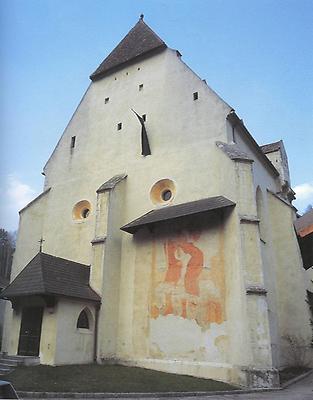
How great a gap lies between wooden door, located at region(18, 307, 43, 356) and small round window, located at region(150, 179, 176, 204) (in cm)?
698

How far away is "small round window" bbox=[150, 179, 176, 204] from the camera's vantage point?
17.7 meters

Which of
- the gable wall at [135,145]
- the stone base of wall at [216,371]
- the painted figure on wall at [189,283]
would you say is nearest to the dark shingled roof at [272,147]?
the gable wall at [135,145]

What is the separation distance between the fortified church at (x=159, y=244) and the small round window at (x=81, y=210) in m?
0.09

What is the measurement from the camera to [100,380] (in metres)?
11.6

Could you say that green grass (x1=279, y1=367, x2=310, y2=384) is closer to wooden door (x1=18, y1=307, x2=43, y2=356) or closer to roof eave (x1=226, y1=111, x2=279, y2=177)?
wooden door (x1=18, y1=307, x2=43, y2=356)

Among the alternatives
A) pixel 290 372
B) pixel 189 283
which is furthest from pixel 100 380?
pixel 290 372

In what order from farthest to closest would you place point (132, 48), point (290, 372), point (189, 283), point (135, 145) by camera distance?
point (132, 48)
point (135, 145)
point (290, 372)
point (189, 283)

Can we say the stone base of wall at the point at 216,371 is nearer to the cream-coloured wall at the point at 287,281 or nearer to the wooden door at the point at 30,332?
the wooden door at the point at 30,332

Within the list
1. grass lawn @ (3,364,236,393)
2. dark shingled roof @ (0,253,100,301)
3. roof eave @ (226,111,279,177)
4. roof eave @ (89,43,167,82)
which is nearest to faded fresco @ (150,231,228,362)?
grass lawn @ (3,364,236,393)

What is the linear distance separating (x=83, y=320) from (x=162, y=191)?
22.2 ft

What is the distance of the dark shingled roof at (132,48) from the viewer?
21.3m

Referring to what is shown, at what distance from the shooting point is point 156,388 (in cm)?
1111

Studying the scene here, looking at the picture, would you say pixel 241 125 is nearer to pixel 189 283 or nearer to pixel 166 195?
pixel 166 195

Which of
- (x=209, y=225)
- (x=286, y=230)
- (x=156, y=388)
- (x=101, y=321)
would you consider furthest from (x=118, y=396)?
(x=286, y=230)
